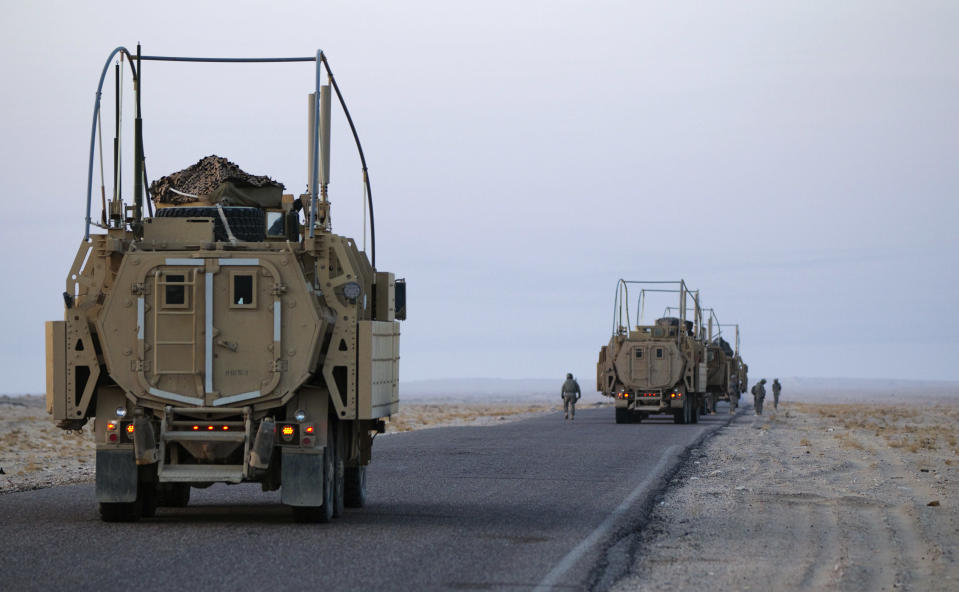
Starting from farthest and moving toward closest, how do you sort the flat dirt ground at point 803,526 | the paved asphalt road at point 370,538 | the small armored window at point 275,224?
the small armored window at point 275,224 < the flat dirt ground at point 803,526 < the paved asphalt road at point 370,538

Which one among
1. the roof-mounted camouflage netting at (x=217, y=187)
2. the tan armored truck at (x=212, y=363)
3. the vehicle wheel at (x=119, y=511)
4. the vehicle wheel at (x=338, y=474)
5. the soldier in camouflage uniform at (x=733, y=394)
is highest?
the roof-mounted camouflage netting at (x=217, y=187)

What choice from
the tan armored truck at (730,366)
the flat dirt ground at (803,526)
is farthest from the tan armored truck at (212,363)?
the tan armored truck at (730,366)

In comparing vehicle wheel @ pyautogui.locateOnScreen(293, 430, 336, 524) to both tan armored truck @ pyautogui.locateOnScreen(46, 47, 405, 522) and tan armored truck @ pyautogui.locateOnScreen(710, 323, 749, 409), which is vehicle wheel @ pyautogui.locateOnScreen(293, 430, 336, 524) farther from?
tan armored truck @ pyautogui.locateOnScreen(710, 323, 749, 409)

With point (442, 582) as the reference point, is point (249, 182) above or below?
above

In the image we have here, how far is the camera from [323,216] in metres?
13.4

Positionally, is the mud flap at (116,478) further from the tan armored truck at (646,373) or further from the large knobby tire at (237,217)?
the tan armored truck at (646,373)

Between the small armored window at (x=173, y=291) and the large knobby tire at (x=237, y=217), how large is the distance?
104 centimetres

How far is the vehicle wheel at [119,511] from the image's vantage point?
12.8m

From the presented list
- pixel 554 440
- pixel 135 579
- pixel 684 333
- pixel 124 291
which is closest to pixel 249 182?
pixel 124 291

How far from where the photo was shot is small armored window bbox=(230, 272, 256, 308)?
12695mm

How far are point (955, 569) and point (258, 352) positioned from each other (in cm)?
661

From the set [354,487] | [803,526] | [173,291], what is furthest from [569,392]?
[173,291]

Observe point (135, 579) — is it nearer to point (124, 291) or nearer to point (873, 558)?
point (124, 291)

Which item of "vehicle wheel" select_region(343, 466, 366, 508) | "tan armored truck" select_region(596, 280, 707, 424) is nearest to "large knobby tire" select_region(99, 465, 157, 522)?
"vehicle wheel" select_region(343, 466, 366, 508)
